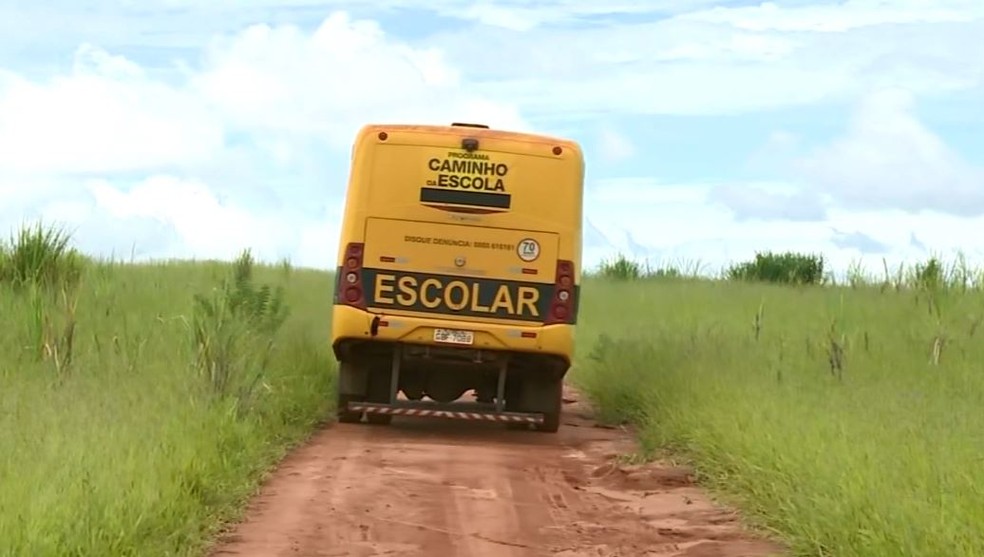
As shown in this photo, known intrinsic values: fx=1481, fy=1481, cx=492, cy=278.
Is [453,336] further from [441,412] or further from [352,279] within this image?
[352,279]

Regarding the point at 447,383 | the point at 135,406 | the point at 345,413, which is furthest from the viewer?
the point at 447,383

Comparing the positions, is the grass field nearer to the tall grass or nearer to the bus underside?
the tall grass

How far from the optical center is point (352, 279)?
543 inches

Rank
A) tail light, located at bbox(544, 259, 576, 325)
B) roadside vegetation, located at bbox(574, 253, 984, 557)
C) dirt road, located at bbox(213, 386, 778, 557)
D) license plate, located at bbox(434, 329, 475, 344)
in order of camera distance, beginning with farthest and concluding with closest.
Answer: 1. tail light, located at bbox(544, 259, 576, 325)
2. license plate, located at bbox(434, 329, 475, 344)
3. dirt road, located at bbox(213, 386, 778, 557)
4. roadside vegetation, located at bbox(574, 253, 984, 557)

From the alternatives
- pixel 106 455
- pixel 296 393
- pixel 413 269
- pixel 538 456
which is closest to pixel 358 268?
pixel 413 269

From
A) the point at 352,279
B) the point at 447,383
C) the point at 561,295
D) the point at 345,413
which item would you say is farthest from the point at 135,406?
the point at 447,383

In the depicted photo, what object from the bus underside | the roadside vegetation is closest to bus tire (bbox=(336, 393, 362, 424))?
the bus underside

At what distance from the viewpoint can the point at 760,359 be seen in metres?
15.3

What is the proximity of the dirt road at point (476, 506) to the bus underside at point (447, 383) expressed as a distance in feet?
2.50

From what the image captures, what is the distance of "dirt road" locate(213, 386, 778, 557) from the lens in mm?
8719

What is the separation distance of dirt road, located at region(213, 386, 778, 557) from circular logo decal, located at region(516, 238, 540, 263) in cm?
175

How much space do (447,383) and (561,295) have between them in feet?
6.61

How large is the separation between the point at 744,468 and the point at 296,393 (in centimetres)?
567

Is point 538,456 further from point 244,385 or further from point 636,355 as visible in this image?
point 636,355
